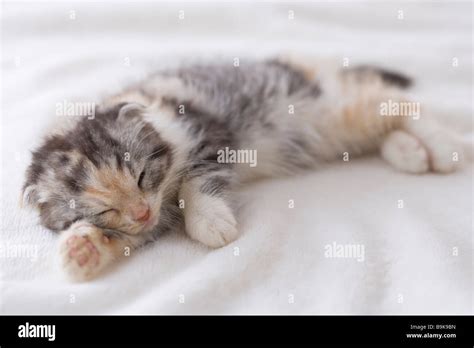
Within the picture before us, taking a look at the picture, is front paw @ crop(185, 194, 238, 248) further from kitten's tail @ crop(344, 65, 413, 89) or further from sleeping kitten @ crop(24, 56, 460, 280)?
kitten's tail @ crop(344, 65, 413, 89)

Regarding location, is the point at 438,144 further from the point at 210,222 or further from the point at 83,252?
the point at 83,252

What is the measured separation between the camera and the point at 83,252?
4.73ft

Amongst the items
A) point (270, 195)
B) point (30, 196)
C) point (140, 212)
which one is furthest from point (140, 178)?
point (270, 195)

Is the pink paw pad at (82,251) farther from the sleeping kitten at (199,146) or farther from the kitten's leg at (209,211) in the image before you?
the kitten's leg at (209,211)

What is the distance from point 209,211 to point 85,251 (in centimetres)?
36

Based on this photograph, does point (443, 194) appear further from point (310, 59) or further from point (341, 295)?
point (310, 59)

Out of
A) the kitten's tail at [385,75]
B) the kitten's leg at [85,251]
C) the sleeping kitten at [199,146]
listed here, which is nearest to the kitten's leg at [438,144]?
the sleeping kitten at [199,146]

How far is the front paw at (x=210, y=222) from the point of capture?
153cm

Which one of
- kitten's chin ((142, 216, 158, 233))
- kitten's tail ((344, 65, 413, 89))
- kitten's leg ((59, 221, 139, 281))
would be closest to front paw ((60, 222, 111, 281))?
kitten's leg ((59, 221, 139, 281))

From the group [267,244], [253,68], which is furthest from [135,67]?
[267,244]

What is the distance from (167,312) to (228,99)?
92 cm

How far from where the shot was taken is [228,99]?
6.57 ft

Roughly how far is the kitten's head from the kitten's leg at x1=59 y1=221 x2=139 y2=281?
0.03m

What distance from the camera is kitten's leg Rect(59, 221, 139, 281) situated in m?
1.44
